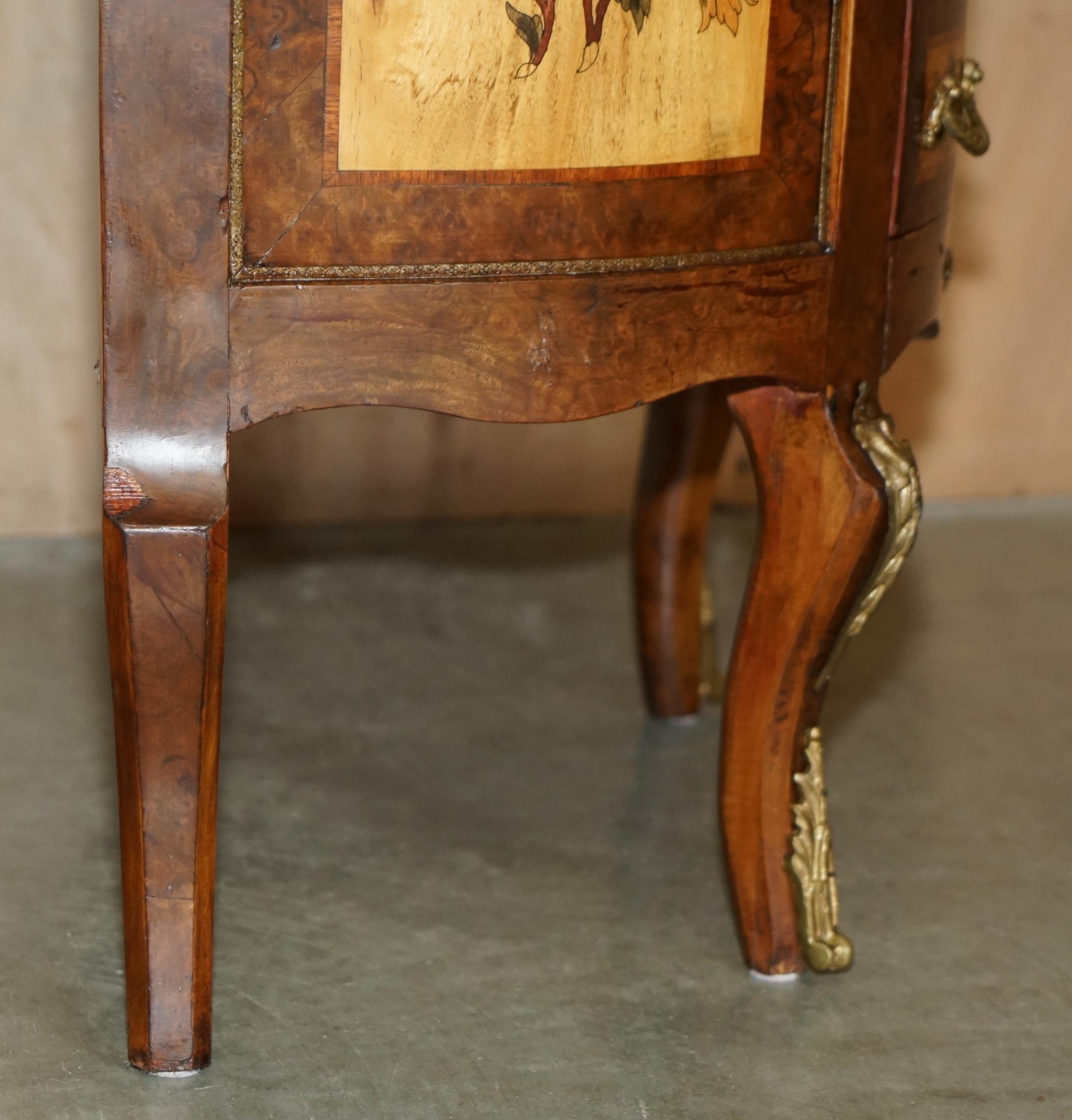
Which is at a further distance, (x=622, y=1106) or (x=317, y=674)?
(x=317, y=674)

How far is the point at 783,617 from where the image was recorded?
3.49 ft

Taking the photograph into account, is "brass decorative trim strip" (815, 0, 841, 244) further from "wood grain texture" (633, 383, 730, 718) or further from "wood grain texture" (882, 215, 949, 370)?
"wood grain texture" (633, 383, 730, 718)

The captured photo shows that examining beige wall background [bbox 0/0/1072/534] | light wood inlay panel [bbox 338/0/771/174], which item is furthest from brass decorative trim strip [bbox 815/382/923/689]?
beige wall background [bbox 0/0/1072/534]

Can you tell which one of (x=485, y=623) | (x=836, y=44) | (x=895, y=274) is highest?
(x=836, y=44)

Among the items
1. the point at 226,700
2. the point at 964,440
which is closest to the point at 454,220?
the point at 226,700

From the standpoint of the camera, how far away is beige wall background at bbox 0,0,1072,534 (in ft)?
6.22

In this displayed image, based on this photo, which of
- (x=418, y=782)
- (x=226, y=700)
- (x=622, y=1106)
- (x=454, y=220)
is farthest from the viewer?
(x=226, y=700)

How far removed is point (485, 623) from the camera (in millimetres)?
1807

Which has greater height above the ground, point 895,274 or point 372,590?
point 895,274

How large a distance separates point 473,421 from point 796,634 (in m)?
1.16

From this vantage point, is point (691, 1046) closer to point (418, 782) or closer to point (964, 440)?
point (418, 782)

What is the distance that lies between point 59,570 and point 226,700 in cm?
42

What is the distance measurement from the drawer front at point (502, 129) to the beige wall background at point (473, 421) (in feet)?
3.46

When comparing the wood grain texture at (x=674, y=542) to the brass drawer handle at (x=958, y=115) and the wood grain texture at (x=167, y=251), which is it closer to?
the brass drawer handle at (x=958, y=115)
